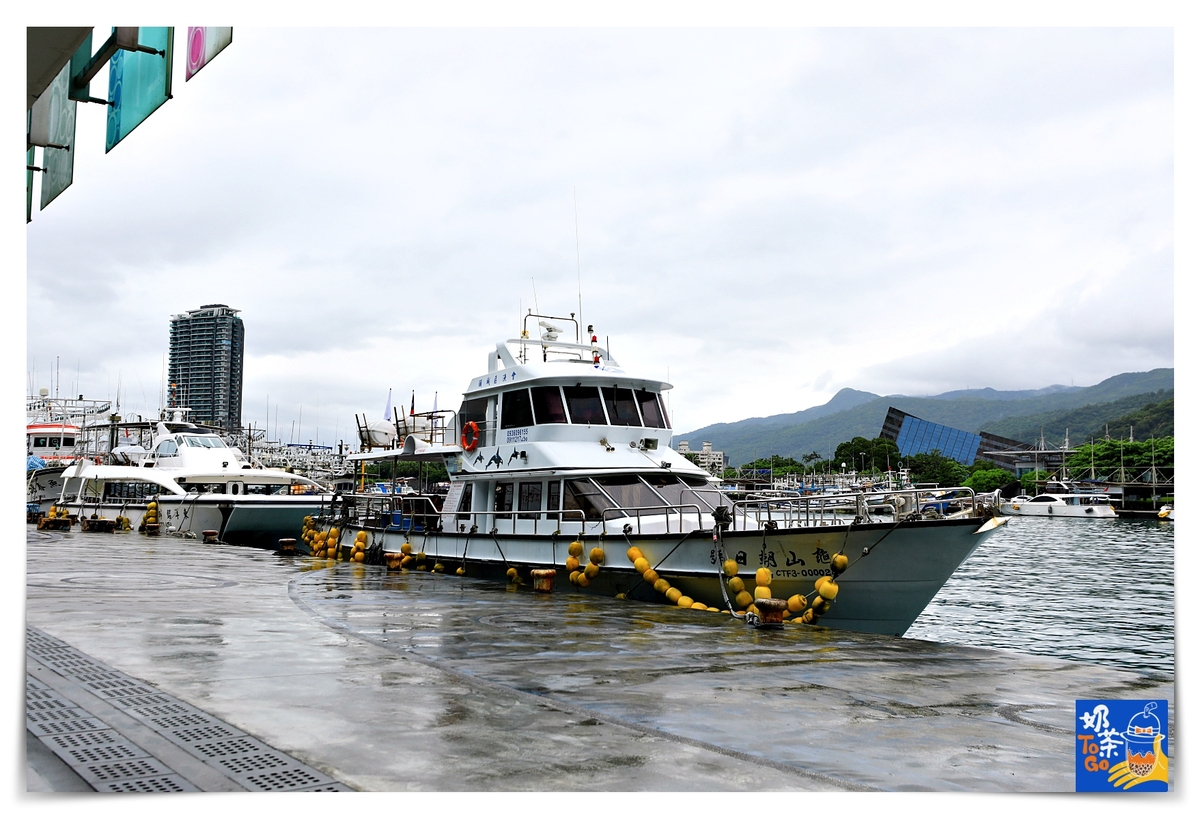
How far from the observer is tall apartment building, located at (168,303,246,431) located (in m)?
28.1

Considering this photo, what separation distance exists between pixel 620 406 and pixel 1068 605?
12000 millimetres

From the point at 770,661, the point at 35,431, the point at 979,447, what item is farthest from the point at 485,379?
the point at 979,447

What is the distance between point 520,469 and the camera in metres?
15.6

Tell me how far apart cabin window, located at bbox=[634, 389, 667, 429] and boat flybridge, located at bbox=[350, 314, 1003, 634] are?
1.0 inches

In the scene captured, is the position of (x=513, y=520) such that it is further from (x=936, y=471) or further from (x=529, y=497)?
(x=936, y=471)

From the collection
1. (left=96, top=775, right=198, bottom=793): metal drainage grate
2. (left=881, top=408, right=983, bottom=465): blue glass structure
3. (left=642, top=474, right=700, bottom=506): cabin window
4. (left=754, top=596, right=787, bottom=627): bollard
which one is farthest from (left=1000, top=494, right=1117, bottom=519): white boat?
(left=96, top=775, right=198, bottom=793): metal drainage grate

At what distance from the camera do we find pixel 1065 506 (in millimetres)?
65875

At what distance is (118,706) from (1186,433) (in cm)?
643

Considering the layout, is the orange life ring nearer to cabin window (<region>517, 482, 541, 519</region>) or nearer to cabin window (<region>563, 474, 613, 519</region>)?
cabin window (<region>517, 482, 541, 519</region>)

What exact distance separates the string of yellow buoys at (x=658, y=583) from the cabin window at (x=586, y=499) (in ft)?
3.88

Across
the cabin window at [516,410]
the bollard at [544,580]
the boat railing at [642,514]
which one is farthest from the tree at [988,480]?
the bollard at [544,580]

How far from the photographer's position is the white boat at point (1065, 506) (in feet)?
207

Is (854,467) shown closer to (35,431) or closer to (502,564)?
(35,431)

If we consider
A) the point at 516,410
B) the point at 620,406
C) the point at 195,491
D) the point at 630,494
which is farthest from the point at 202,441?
the point at 630,494
